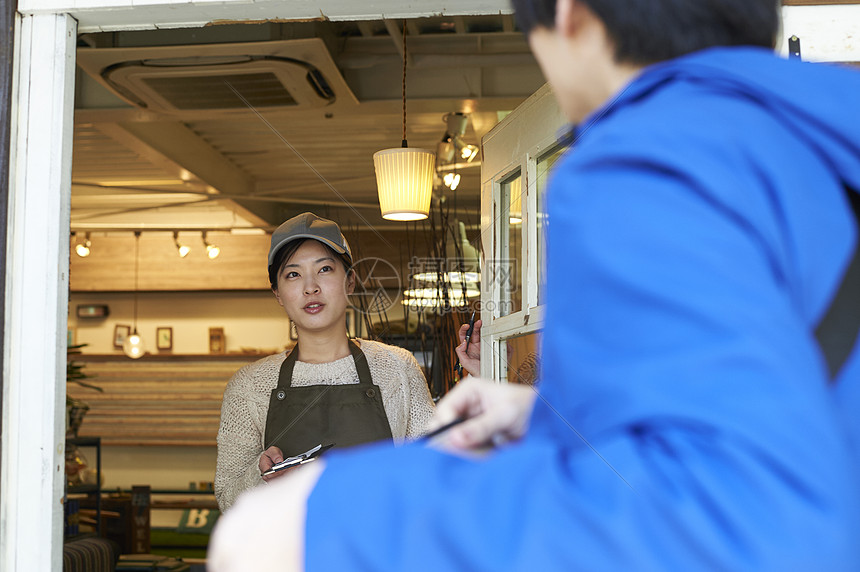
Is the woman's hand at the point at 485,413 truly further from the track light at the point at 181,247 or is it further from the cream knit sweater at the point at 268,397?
the track light at the point at 181,247

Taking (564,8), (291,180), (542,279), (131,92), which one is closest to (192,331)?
(291,180)

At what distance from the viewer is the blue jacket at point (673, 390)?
0.44 metres

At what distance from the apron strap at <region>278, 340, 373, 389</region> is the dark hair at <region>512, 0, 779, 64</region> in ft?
7.41

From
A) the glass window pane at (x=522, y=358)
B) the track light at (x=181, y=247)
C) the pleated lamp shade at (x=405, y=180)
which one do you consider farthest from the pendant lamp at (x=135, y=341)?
the glass window pane at (x=522, y=358)

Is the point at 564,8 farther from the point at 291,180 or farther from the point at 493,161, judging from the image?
the point at 291,180

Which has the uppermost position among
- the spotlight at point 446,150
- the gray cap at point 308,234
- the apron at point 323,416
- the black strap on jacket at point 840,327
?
the spotlight at point 446,150

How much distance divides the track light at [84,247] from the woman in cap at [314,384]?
6.20 meters

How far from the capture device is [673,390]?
445 millimetres

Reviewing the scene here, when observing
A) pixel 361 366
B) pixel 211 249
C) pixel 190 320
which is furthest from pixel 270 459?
pixel 190 320

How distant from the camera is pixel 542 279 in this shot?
2180mm

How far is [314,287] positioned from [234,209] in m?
4.92

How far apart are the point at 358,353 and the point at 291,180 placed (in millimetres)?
4551

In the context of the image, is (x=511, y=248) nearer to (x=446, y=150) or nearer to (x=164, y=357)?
(x=446, y=150)

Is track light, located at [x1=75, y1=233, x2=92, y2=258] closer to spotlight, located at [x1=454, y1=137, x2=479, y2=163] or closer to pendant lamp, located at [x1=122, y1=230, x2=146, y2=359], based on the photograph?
pendant lamp, located at [x1=122, y1=230, x2=146, y2=359]
